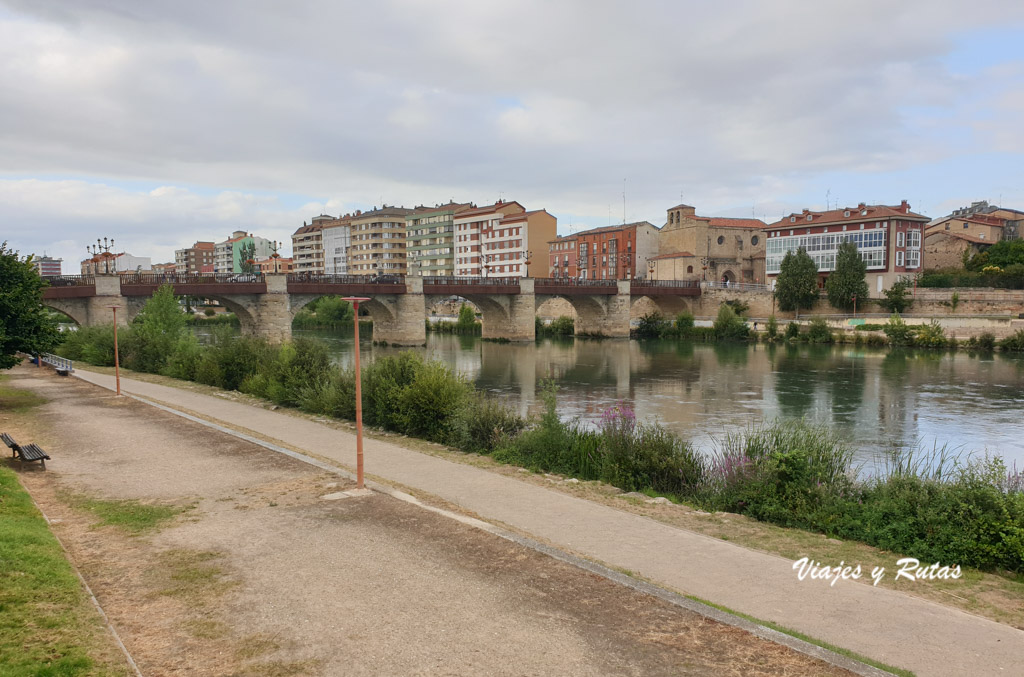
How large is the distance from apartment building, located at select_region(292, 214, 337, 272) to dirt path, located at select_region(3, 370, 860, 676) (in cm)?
12067

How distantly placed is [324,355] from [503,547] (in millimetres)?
14926

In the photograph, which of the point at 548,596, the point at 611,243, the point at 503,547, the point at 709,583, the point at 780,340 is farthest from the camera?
the point at 611,243

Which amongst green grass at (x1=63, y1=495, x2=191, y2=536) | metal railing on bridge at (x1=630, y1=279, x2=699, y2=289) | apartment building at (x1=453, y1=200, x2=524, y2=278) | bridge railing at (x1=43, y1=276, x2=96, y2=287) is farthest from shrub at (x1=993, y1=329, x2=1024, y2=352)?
bridge railing at (x1=43, y1=276, x2=96, y2=287)

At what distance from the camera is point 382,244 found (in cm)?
10875

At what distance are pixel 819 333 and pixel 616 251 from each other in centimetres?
3682

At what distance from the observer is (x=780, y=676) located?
4656 mm

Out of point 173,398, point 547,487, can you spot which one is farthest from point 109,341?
point 547,487

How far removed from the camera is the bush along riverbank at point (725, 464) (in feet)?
26.4

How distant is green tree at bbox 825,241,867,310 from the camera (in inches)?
2245

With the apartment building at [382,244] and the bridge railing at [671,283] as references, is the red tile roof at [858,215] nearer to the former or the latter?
the bridge railing at [671,283]

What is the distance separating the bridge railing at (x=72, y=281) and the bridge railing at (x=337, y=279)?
1287 centimetres

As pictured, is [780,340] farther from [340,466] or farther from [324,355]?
[340,466]

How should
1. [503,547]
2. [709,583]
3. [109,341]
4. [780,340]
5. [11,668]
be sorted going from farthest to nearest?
[780,340] → [109,341] → [503,547] → [709,583] → [11,668]

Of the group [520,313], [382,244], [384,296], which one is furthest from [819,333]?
[382,244]
